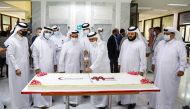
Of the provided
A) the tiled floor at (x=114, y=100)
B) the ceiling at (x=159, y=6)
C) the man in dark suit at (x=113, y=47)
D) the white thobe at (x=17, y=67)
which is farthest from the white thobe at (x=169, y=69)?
the ceiling at (x=159, y=6)

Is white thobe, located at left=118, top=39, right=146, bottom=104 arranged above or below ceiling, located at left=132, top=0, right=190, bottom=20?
below

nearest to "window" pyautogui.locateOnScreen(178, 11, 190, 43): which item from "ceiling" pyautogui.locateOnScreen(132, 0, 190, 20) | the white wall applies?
"ceiling" pyautogui.locateOnScreen(132, 0, 190, 20)

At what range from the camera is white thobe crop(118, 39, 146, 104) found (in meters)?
4.30

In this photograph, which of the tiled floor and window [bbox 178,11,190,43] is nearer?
the tiled floor

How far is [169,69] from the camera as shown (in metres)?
3.90

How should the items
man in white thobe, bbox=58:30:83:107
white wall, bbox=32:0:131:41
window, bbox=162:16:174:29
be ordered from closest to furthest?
man in white thobe, bbox=58:30:83:107, white wall, bbox=32:0:131:41, window, bbox=162:16:174:29

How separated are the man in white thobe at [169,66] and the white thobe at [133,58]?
1.10ft

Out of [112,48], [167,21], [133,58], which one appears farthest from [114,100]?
[167,21]

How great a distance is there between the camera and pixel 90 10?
852 centimetres

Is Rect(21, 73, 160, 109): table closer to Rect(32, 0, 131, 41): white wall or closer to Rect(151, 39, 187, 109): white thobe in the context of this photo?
Rect(151, 39, 187, 109): white thobe

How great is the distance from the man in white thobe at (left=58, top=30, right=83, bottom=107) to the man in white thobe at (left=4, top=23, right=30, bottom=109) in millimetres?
706

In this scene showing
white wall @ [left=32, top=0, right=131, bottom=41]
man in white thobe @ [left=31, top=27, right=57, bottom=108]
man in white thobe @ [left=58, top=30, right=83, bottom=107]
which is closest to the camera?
man in white thobe @ [left=31, top=27, right=57, bottom=108]

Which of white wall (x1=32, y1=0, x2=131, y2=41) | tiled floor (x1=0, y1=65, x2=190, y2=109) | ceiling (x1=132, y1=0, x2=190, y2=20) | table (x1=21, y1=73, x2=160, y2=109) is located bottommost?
tiled floor (x1=0, y1=65, x2=190, y2=109)

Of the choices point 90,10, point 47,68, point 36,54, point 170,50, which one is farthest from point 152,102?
point 90,10
